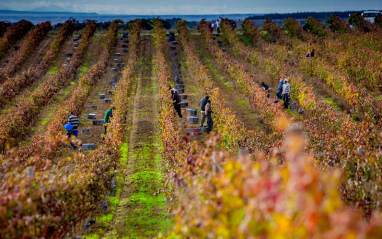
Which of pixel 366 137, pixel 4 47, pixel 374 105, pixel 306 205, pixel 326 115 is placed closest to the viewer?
pixel 306 205

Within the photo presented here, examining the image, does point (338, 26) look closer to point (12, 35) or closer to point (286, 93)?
point (286, 93)

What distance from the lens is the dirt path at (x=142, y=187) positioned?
12.7 metres

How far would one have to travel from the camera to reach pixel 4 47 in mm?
47062

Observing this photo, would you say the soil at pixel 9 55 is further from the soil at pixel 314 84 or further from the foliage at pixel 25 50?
the soil at pixel 314 84

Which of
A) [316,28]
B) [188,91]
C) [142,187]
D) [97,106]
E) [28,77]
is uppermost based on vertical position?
[316,28]

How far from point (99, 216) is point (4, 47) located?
129 ft

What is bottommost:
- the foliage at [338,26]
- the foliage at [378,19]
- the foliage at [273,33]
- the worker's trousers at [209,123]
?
the worker's trousers at [209,123]

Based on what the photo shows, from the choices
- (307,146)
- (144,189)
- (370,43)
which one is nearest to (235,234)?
(307,146)

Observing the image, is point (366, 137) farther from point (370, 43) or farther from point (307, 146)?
point (370, 43)

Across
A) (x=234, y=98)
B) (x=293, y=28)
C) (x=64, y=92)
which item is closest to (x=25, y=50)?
(x=64, y=92)

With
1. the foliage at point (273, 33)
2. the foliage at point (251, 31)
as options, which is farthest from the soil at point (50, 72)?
the foliage at point (273, 33)

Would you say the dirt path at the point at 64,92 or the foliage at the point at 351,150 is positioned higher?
the foliage at the point at 351,150

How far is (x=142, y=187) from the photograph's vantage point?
15586 mm

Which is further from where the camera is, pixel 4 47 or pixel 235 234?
pixel 4 47
